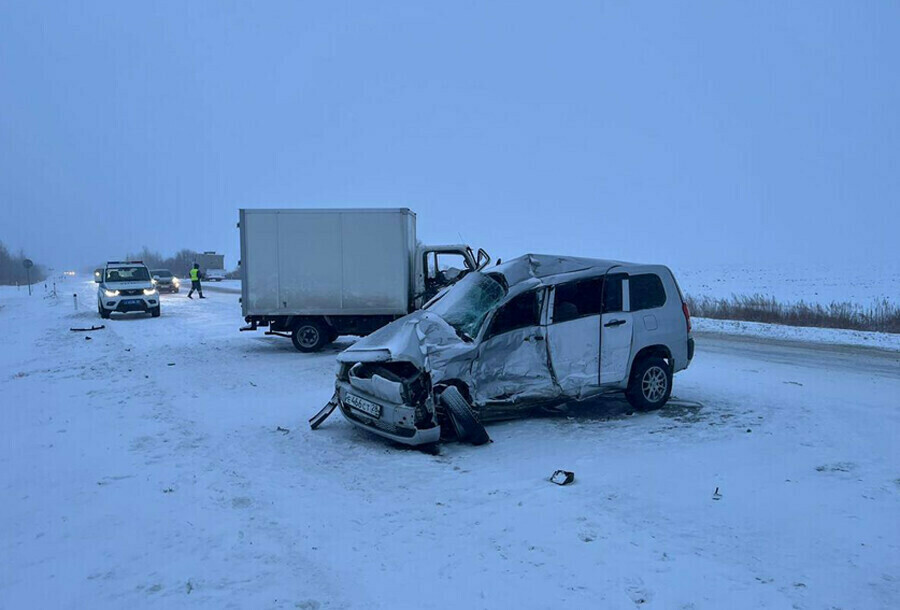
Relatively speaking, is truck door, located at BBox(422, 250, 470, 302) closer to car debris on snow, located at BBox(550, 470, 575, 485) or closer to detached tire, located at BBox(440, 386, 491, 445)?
detached tire, located at BBox(440, 386, 491, 445)

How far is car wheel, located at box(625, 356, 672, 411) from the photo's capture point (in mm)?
7617

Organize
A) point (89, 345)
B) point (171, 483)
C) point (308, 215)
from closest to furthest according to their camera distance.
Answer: point (171, 483) → point (308, 215) → point (89, 345)

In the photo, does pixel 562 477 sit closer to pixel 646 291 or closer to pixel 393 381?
pixel 393 381

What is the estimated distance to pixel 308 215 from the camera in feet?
44.5

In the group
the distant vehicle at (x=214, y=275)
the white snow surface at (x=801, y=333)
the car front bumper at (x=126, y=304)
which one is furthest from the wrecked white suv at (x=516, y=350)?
the distant vehicle at (x=214, y=275)

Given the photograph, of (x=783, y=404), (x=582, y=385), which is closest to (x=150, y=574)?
(x=582, y=385)

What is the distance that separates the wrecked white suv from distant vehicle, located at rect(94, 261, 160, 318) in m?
17.1

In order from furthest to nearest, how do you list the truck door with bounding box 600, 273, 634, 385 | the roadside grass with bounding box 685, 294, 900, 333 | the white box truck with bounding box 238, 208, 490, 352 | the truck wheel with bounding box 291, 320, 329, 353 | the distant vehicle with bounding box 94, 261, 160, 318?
the distant vehicle with bounding box 94, 261, 160, 318, the roadside grass with bounding box 685, 294, 900, 333, the truck wheel with bounding box 291, 320, 329, 353, the white box truck with bounding box 238, 208, 490, 352, the truck door with bounding box 600, 273, 634, 385

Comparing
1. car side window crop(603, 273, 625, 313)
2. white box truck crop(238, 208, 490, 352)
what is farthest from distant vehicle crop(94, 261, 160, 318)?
car side window crop(603, 273, 625, 313)

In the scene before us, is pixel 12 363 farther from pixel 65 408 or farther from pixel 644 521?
pixel 644 521

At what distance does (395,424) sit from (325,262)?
7.99 m

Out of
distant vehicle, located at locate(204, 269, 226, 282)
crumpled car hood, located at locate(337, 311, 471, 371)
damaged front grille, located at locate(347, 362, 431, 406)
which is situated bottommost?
distant vehicle, located at locate(204, 269, 226, 282)

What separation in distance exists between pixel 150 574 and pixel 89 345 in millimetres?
12776

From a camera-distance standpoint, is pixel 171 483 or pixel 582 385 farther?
pixel 582 385
